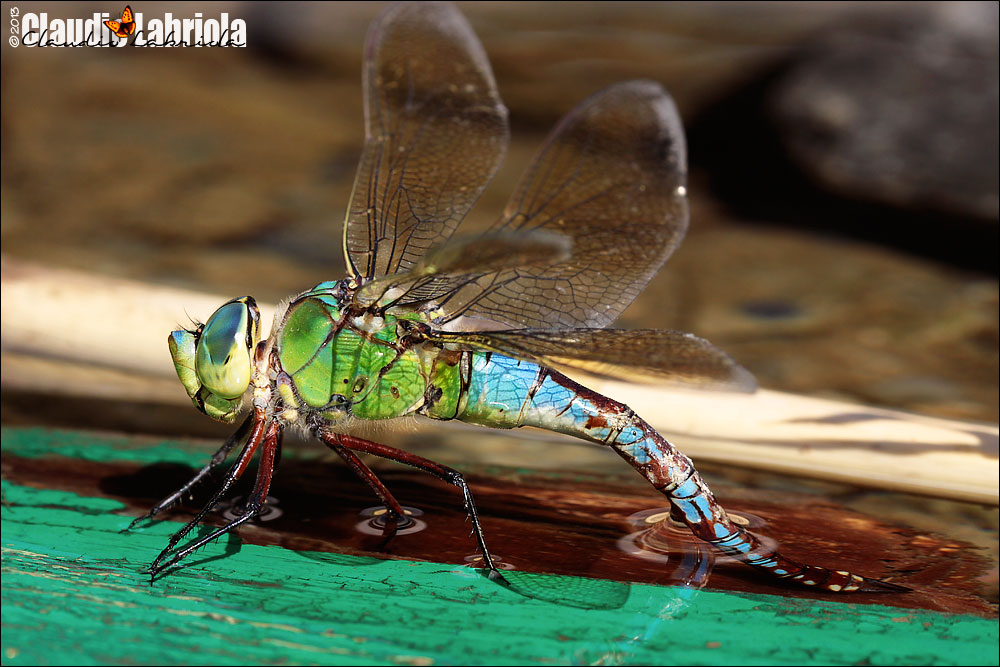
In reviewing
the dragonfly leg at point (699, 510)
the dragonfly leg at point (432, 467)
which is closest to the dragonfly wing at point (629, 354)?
the dragonfly leg at point (699, 510)

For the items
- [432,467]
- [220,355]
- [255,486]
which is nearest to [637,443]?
[432,467]

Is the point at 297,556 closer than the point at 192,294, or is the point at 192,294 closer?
the point at 297,556

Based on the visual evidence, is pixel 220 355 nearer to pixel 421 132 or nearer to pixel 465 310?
pixel 465 310

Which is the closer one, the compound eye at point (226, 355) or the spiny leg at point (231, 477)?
the spiny leg at point (231, 477)

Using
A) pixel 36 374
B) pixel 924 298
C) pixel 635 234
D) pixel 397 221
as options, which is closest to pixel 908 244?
pixel 924 298

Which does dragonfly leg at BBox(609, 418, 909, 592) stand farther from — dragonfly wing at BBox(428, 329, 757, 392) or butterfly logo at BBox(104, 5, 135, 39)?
butterfly logo at BBox(104, 5, 135, 39)

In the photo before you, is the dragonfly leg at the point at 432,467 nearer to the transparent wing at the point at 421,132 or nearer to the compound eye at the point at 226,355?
the compound eye at the point at 226,355

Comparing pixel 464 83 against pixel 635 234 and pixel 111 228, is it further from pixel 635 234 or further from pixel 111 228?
pixel 111 228
